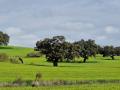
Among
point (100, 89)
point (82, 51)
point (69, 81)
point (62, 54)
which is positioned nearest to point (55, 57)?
point (62, 54)

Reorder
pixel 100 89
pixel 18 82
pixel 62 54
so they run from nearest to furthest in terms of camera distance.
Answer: pixel 100 89 → pixel 18 82 → pixel 62 54

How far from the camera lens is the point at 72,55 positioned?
135750mm

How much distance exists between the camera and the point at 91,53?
175625 mm

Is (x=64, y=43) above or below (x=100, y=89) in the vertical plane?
above

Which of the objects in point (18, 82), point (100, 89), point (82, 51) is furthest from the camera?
point (82, 51)

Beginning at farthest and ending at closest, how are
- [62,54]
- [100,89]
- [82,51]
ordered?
1. [82,51]
2. [62,54]
3. [100,89]

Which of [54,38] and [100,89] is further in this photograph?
[54,38]

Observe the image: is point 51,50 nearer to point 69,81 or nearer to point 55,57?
point 55,57

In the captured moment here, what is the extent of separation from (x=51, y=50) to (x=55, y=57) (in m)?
2.66

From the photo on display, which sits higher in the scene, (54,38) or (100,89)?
(54,38)

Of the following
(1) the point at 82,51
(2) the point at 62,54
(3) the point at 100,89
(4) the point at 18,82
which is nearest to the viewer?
(3) the point at 100,89

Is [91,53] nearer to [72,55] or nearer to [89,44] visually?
[89,44]

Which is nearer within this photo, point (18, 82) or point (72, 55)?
point (18, 82)

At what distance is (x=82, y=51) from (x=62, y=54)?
43.5 meters
